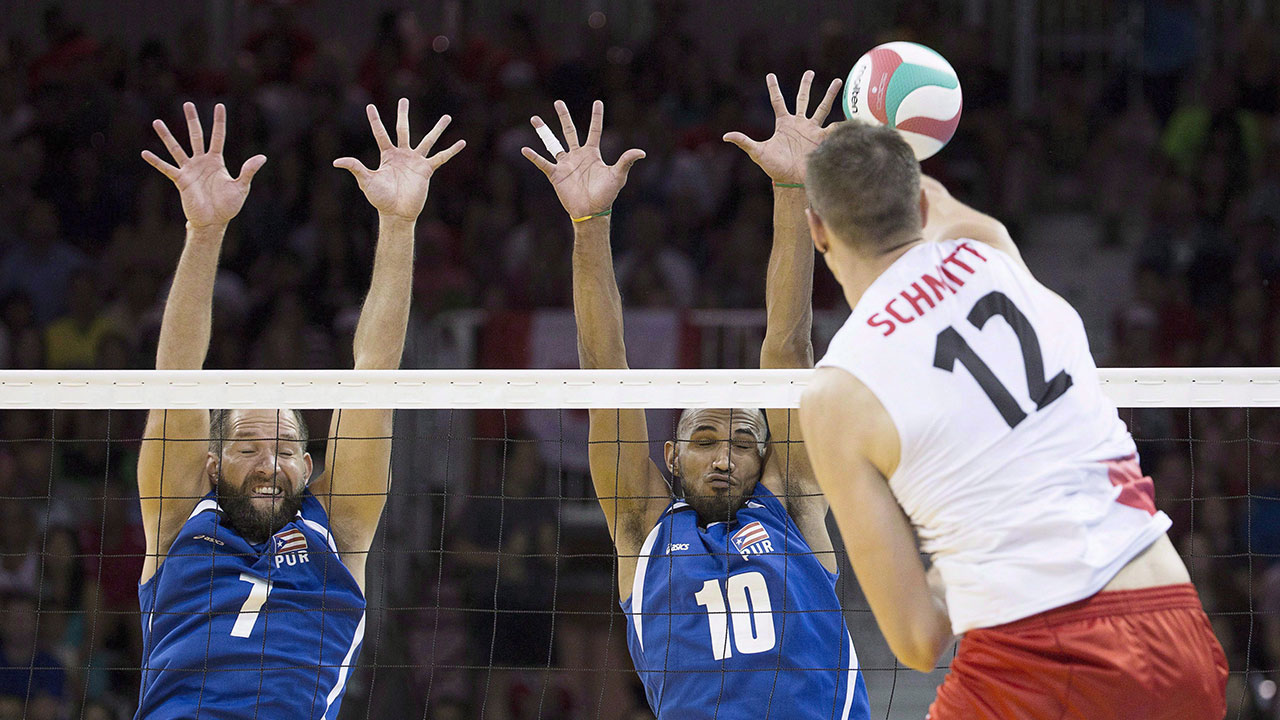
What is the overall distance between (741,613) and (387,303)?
160 centimetres

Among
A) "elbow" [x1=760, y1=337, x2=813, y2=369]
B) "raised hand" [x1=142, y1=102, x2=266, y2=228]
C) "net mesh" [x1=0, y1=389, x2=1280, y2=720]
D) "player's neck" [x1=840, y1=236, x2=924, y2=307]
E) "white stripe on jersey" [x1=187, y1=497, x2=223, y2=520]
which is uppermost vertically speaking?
"raised hand" [x1=142, y1=102, x2=266, y2=228]

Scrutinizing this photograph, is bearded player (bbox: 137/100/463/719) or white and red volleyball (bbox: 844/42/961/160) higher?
white and red volleyball (bbox: 844/42/961/160)

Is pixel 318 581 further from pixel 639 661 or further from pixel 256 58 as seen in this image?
pixel 256 58

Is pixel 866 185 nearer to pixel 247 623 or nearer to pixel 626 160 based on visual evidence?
pixel 626 160

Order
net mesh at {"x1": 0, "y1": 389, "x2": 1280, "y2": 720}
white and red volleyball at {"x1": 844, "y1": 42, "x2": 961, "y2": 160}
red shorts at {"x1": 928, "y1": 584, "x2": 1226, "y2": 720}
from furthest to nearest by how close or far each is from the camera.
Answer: net mesh at {"x1": 0, "y1": 389, "x2": 1280, "y2": 720}
white and red volleyball at {"x1": 844, "y1": 42, "x2": 961, "y2": 160}
red shorts at {"x1": 928, "y1": 584, "x2": 1226, "y2": 720}

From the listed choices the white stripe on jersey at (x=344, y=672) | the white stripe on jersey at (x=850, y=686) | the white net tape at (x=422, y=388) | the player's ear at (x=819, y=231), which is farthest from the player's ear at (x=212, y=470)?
the player's ear at (x=819, y=231)

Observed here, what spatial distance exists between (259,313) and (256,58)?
2813mm

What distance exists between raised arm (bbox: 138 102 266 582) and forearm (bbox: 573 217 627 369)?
3.77ft

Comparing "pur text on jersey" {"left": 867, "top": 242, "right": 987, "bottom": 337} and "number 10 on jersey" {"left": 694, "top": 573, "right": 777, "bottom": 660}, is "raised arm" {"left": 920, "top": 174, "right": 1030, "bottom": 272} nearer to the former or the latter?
"pur text on jersey" {"left": 867, "top": 242, "right": 987, "bottom": 337}

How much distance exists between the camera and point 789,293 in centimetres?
469

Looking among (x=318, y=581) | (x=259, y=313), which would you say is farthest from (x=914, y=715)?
(x=259, y=313)

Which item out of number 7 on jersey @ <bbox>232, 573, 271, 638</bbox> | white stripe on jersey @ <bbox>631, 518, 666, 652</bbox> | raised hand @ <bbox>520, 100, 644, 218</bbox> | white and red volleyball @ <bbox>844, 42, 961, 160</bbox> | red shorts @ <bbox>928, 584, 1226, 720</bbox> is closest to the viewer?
red shorts @ <bbox>928, 584, 1226, 720</bbox>

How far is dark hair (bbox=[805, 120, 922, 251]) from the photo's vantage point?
2842mm

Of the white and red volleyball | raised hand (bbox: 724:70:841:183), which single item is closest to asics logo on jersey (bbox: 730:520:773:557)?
raised hand (bbox: 724:70:841:183)
